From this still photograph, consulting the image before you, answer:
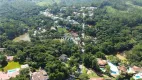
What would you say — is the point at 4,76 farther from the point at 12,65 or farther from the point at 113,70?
the point at 113,70

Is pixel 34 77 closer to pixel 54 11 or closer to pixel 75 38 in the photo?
pixel 75 38

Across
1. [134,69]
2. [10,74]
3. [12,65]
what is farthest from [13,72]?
[134,69]

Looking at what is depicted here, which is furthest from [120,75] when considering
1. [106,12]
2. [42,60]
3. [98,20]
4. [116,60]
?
[106,12]

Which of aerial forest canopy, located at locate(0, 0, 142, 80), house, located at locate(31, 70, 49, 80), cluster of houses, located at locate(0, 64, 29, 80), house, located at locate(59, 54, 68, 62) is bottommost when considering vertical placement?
house, located at locate(31, 70, 49, 80)

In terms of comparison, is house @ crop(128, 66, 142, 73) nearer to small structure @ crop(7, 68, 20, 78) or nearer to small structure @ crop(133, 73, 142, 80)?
small structure @ crop(133, 73, 142, 80)

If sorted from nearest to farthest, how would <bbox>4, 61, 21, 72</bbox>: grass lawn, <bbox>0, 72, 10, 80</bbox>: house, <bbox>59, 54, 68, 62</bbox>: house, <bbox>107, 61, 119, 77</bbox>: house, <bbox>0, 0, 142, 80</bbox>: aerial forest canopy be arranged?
<bbox>0, 72, 10, 80</bbox>: house
<bbox>107, 61, 119, 77</bbox>: house
<bbox>4, 61, 21, 72</bbox>: grass lawn
<bbox>0, 0, 142, 80</bbox>: aerial forest canopy
<bbox>59, 54, 68, 62</bbox>: house

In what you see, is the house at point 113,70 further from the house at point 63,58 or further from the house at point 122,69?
the house at point 63,58

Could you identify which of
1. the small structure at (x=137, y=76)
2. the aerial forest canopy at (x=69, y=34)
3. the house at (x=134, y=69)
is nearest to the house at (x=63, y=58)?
the aerial forest canopy at (x=69, y=34)

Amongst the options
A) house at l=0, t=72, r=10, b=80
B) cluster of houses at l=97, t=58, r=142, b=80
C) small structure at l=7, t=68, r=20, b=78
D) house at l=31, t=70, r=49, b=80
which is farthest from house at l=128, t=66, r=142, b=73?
house at l=0, t=72, r=10, b=80

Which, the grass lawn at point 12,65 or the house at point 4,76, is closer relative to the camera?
the house at point 4,76
